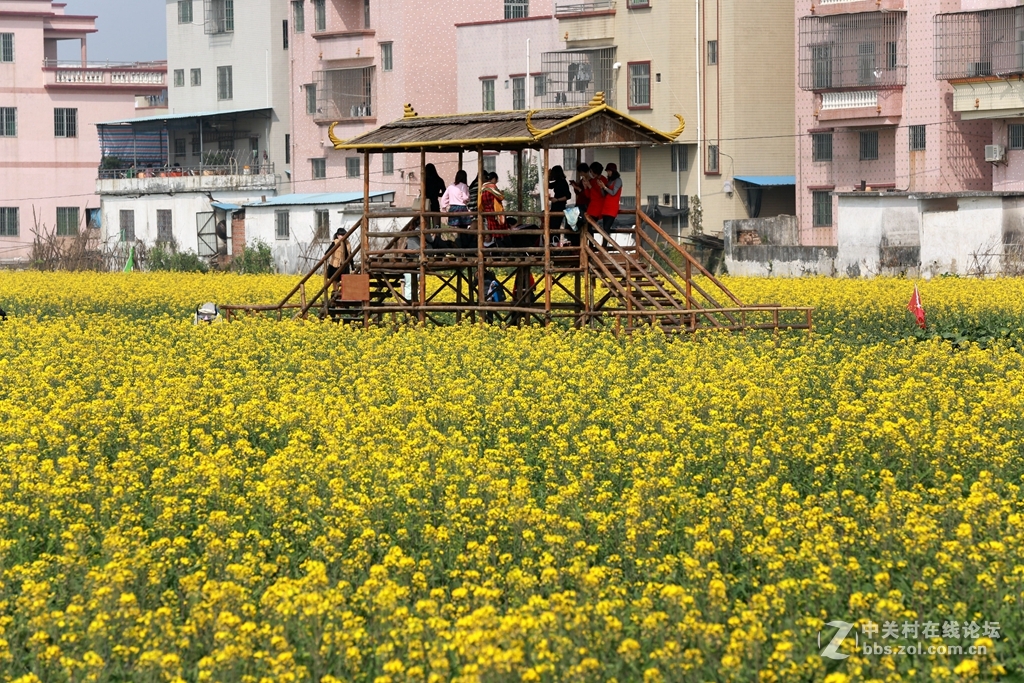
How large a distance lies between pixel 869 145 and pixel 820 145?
144 centimetres

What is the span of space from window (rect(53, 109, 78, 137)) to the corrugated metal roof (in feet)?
47.5

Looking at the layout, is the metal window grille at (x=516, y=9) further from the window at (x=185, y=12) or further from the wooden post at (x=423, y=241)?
the wooden post at (x=423, y=241)

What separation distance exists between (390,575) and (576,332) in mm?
13073

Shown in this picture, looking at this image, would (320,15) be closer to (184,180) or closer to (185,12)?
(184,180)

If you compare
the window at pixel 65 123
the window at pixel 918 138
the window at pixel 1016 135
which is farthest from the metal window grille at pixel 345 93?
the window at pixel 1016 135

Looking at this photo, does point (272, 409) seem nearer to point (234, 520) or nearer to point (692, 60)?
point (234, 520)

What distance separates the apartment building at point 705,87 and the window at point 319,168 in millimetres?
11445

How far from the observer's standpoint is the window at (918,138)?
45.0 meters

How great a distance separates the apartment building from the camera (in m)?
50.0

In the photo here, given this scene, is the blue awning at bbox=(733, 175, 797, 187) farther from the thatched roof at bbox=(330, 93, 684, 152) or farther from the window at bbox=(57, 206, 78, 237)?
the window at bbox=(57, 206, 78, 237)

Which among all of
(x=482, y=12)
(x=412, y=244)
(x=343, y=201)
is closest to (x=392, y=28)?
(x=482, y=12)

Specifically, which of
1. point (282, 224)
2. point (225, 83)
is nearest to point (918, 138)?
point (282, 224)

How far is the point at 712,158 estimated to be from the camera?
50.6m

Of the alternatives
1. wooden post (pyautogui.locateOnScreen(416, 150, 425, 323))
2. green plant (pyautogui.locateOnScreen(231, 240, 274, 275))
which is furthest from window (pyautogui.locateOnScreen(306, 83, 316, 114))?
wooden post (pyautogui.locateOnScreen(416, 150, 425, 323))
